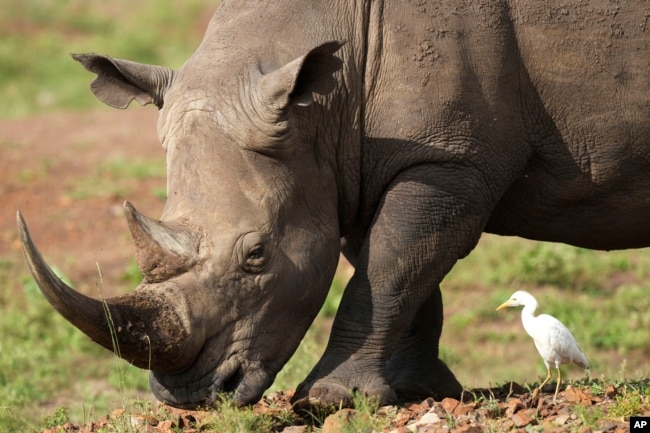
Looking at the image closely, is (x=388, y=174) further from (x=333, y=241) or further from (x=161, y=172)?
(x=161, y=172)

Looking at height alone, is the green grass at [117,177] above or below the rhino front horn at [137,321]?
above

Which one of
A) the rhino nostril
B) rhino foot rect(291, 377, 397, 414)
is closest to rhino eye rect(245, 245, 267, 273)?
the rhino nostril

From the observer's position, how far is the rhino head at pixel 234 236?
5770 mm

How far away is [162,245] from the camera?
228 inches

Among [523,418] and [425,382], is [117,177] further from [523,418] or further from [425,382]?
[523,418]

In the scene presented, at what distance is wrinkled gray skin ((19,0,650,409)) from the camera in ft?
19.2

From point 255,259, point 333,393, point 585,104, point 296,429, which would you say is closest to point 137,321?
point 255,259

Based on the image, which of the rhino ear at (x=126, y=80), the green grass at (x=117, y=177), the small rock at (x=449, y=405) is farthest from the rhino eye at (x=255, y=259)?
the green grass at (x=117, y=177)

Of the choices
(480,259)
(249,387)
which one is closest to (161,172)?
(480,259)

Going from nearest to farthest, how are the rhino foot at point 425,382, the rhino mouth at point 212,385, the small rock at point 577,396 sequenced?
the rhino mouth at point 212,385, the small rock at point 577,396, the rhino foot at point 425,382

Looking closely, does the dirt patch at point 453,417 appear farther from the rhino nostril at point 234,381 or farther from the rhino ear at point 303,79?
the rhino ear at point 303,79

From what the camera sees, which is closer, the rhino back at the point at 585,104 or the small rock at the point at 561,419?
the small rock at the point at 561,419

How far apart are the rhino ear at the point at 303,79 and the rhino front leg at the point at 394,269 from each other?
62 centimetres

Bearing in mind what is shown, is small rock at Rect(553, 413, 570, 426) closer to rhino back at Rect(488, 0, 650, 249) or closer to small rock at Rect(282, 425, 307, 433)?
small rock at Rect(282, 425, 307, 433)
